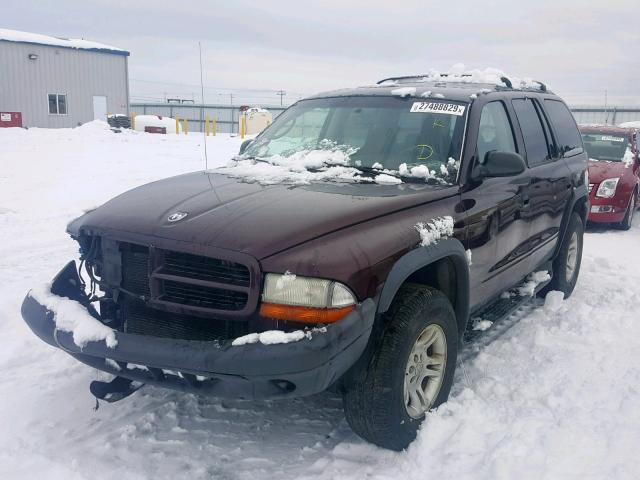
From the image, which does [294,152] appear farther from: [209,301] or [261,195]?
[209,301]

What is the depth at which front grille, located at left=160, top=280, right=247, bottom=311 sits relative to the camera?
2648 mm

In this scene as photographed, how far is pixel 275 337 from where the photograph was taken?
2482 millimetres

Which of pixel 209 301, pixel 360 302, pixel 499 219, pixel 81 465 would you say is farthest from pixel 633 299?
pixel 81 465

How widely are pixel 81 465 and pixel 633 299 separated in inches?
193

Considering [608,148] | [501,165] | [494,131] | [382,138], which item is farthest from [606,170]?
[382,138]

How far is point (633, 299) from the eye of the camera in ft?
18.3

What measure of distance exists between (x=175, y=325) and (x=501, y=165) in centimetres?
214

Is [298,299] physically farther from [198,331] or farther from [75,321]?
[75,321]

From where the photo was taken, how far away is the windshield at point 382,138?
3.75m

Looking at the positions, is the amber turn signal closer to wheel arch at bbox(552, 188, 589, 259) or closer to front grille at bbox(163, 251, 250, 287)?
front grille at bbox(163, 251, 250, 287)

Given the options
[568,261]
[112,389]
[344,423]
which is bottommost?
[344,423]

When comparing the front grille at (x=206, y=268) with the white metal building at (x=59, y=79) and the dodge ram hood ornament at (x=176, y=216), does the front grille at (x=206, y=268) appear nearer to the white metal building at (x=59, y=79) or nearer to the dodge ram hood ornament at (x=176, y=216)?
the dodge ram hood ornament at (x=176, y=216)

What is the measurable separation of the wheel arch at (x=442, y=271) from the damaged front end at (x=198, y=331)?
32 centimetres

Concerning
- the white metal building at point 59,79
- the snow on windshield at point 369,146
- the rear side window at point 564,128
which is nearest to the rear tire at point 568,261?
the rear side window at point 564,128
